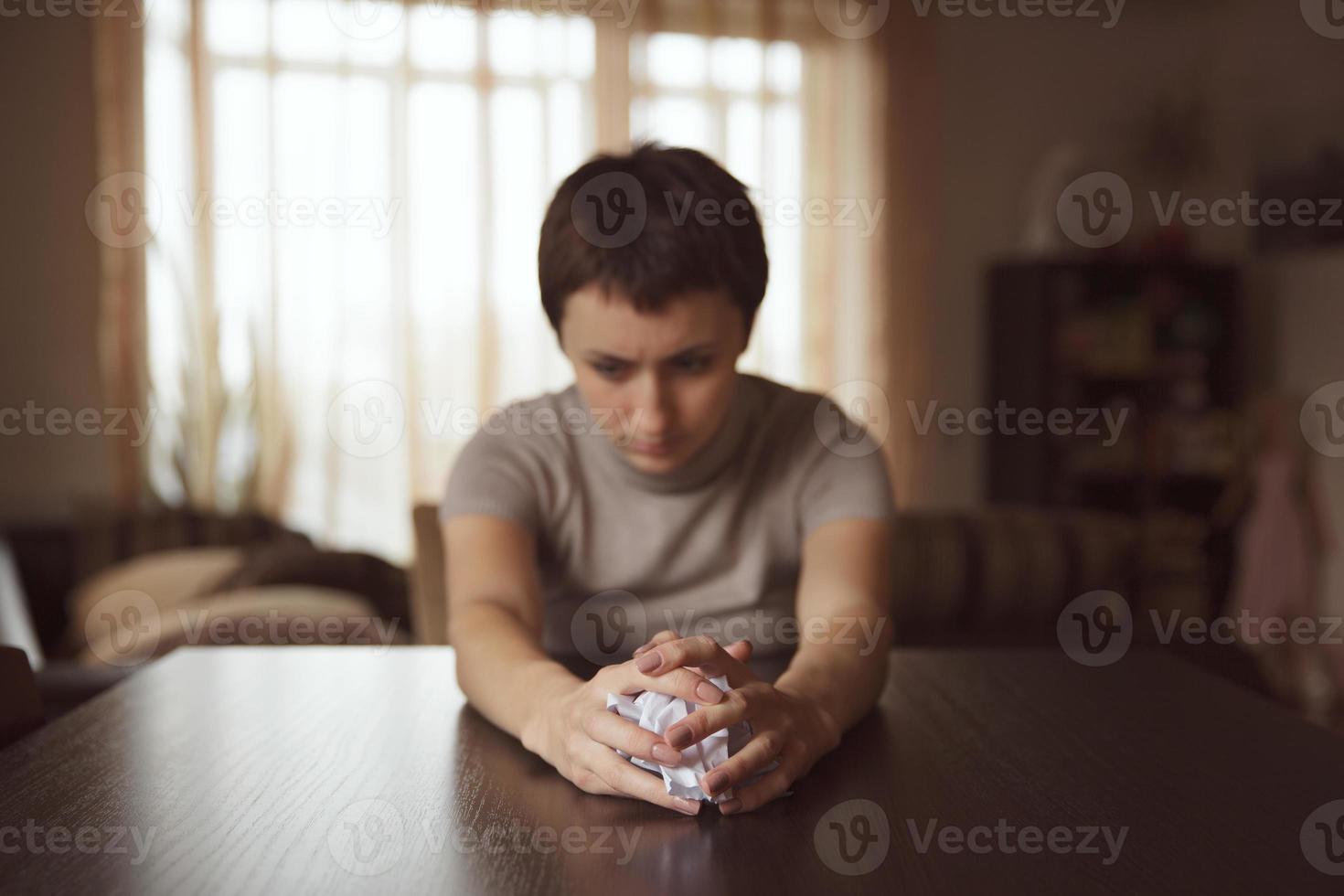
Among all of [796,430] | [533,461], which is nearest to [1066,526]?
[796,430]

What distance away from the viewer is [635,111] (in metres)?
4.57

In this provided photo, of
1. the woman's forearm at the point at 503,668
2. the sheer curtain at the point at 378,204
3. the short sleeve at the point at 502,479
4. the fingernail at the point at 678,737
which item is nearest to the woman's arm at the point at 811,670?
the fingernail at the point at 678,737

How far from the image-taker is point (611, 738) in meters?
0.84

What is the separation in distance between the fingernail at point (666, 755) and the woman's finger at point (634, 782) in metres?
0.02

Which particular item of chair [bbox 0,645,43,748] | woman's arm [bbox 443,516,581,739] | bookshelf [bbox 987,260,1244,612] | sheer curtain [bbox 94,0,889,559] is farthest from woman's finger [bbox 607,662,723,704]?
bookshelf [bbox 987,260,1244,612]

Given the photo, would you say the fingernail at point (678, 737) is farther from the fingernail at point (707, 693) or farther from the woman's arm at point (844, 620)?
the woman's arm at point (844, 620)

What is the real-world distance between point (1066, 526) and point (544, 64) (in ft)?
10.8

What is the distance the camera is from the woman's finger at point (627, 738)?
2.66 feet

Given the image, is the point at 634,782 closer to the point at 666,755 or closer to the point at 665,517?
the point at 666,755

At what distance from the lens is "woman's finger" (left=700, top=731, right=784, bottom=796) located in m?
0.77

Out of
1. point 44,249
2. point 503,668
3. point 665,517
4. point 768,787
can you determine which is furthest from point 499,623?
point 44,249

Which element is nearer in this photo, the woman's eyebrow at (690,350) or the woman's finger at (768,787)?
the woman's finger at (768,787)

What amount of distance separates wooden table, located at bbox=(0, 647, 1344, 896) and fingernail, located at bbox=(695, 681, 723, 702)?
0.31 ft

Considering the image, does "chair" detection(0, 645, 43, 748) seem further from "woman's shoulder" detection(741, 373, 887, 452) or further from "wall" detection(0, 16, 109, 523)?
"wall" detection(0, 16, 109, 523)
